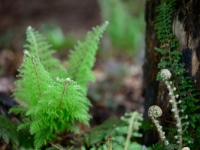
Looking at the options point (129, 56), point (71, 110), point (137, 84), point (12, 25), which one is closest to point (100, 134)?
point (71, 110)

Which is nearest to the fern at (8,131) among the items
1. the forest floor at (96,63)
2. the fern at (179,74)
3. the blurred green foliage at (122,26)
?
the forest floor at (96,63)

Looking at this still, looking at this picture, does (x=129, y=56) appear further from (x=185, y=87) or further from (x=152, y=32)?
(x=185, y=87)

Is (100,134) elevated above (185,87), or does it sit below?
below

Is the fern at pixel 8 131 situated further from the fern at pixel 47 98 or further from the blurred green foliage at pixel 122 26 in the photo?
the blurred green foliage at pixel 122 26

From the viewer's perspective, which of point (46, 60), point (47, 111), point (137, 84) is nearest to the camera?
point (47, 111)

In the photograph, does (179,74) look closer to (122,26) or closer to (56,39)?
(122,26)

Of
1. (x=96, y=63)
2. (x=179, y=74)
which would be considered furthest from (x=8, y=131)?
(x=96, y=63)

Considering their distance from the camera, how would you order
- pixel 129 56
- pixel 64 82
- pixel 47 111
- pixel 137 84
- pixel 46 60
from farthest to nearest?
1. pixel 129 56
2. pixel 137 84
3. pixel 46 60
4. pixel 47 111
5. pixel 64 82
